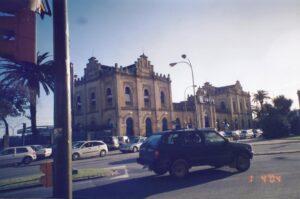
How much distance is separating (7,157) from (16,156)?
0.72m

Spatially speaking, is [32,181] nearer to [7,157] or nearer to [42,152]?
[7,157]

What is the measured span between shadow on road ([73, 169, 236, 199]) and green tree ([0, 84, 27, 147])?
2658 cm

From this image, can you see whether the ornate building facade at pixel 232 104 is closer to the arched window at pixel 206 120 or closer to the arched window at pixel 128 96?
the arched window at pixel 206 120

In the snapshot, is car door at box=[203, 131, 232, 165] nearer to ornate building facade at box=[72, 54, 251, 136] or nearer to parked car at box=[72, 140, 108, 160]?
parked car at box=[72, 140, 108, 160]

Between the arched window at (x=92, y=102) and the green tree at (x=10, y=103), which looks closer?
the green tree at (x=10, y=103)

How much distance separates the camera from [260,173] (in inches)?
443

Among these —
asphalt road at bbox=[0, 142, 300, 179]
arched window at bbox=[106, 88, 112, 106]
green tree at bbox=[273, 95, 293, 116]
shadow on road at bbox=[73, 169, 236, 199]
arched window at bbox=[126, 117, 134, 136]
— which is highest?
arched window at bbox=[106, 88, 112, 106]

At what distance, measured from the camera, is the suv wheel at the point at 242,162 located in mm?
11938

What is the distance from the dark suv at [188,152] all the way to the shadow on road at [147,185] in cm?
47

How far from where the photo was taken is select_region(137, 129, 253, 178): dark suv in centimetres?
1091

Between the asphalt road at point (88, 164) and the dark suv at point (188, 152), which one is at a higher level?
the dark suv at point (188, 152)

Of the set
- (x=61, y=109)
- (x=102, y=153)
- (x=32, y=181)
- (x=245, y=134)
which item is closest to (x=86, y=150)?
(x=102, y=153)

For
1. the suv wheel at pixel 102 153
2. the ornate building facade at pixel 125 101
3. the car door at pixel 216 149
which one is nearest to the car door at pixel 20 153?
the suv wheel at pixel 102 153

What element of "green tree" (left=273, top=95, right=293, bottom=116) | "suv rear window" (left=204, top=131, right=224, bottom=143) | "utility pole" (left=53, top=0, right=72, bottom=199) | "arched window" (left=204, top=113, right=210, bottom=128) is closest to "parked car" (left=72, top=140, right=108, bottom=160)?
"suv rear window" (left=204, top=131, right=224, bottom=143)
